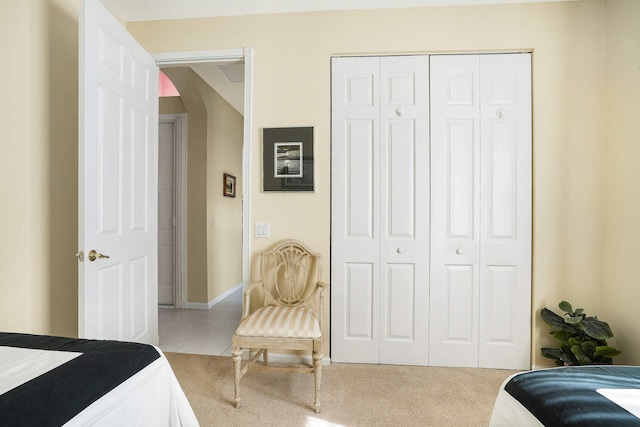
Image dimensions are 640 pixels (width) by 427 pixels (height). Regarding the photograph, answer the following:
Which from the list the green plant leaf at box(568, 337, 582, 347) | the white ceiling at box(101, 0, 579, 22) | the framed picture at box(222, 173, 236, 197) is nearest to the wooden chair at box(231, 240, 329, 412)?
the green plant leaf at box(568, 337, 582, 347)

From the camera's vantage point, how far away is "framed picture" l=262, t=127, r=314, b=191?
243 centimetres

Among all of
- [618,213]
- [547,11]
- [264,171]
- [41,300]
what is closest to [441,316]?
[618,213]

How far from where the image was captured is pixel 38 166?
72.6 inches

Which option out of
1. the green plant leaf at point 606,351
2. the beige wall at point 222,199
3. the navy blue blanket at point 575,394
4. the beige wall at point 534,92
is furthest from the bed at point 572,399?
the beige wall at point 222,199

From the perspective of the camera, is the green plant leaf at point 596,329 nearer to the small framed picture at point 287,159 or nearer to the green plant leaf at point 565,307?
the green plant leaf at point 565,307

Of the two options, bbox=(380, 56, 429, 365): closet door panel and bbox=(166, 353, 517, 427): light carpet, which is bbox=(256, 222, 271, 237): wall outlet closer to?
bbox=(380, 56, 429, 365): closet door panel

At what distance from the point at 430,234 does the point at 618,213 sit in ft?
4.11

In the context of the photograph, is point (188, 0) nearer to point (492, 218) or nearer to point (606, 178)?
point (492, 218)

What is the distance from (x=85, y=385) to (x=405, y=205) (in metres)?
2.09

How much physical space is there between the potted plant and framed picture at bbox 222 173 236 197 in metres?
3.97

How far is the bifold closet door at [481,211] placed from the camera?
2.35 m

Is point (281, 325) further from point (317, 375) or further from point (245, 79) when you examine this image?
point (245, 79)

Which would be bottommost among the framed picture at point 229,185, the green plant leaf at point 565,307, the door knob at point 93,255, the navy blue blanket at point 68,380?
the green plant leaf at point 565,307

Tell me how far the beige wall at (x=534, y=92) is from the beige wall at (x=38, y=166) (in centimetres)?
A: 101
